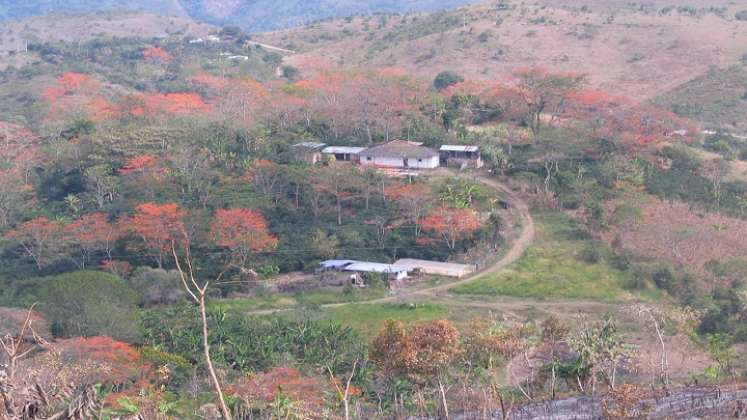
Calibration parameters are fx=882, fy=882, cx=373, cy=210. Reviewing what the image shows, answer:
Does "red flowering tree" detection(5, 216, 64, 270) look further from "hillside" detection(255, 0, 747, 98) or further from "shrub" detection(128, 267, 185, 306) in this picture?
"hillside" detection(255, 0, 747, 98)

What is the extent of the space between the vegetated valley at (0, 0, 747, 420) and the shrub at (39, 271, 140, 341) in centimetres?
9

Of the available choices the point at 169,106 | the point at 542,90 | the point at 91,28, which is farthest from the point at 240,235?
the point at 91,28

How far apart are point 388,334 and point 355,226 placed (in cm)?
1572

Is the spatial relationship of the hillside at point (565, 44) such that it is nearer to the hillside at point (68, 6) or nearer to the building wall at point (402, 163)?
the building wall at point (402, 163)

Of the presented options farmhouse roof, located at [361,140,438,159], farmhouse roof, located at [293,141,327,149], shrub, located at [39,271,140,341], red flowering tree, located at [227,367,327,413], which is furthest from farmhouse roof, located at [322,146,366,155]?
red flowering tree, located at [227,367,327,413]

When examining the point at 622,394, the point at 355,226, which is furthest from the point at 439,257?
the point at 622,394

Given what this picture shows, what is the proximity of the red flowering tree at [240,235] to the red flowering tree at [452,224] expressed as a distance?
5660 millimetres

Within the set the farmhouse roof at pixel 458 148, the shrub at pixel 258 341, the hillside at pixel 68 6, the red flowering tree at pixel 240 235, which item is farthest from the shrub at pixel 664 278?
the hillside at pixel 68 6

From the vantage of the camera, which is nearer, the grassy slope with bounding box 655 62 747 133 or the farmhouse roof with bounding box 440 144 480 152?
the farmhouse roof with bounding box 440 144 480 152

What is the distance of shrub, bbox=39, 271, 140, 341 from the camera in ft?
79.7

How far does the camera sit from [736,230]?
30688 millimetres

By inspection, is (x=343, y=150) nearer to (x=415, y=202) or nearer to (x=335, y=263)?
(x=415, y=202)

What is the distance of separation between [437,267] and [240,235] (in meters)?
6.96

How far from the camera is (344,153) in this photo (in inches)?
1581
